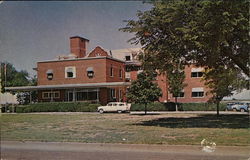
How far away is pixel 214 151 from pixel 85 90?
2.05 metres

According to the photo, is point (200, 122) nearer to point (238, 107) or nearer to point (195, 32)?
point (238, 107)

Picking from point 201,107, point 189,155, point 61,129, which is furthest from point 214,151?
point 61,129

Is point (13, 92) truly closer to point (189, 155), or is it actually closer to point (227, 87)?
point (189, 155)

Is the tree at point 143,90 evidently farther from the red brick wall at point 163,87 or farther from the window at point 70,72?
the window at point 70,72

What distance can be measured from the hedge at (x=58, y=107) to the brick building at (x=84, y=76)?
0.11 metres

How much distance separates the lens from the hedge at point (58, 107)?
198 inches

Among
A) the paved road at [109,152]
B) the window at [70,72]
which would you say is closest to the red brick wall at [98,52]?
the window at [70,72]

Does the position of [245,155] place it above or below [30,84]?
below

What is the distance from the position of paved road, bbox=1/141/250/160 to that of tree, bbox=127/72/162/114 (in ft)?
2.56

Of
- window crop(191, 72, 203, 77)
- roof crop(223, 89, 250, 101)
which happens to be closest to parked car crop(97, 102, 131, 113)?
window crop(191, 72, 203, 77)

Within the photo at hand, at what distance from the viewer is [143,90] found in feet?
17.3

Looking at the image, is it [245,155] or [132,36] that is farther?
[132,36]

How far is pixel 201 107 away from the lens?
18.4 ft

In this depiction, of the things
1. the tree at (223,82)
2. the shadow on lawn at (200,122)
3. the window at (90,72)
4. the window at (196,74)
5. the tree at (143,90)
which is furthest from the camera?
the shadow on lawn at (200,122)
